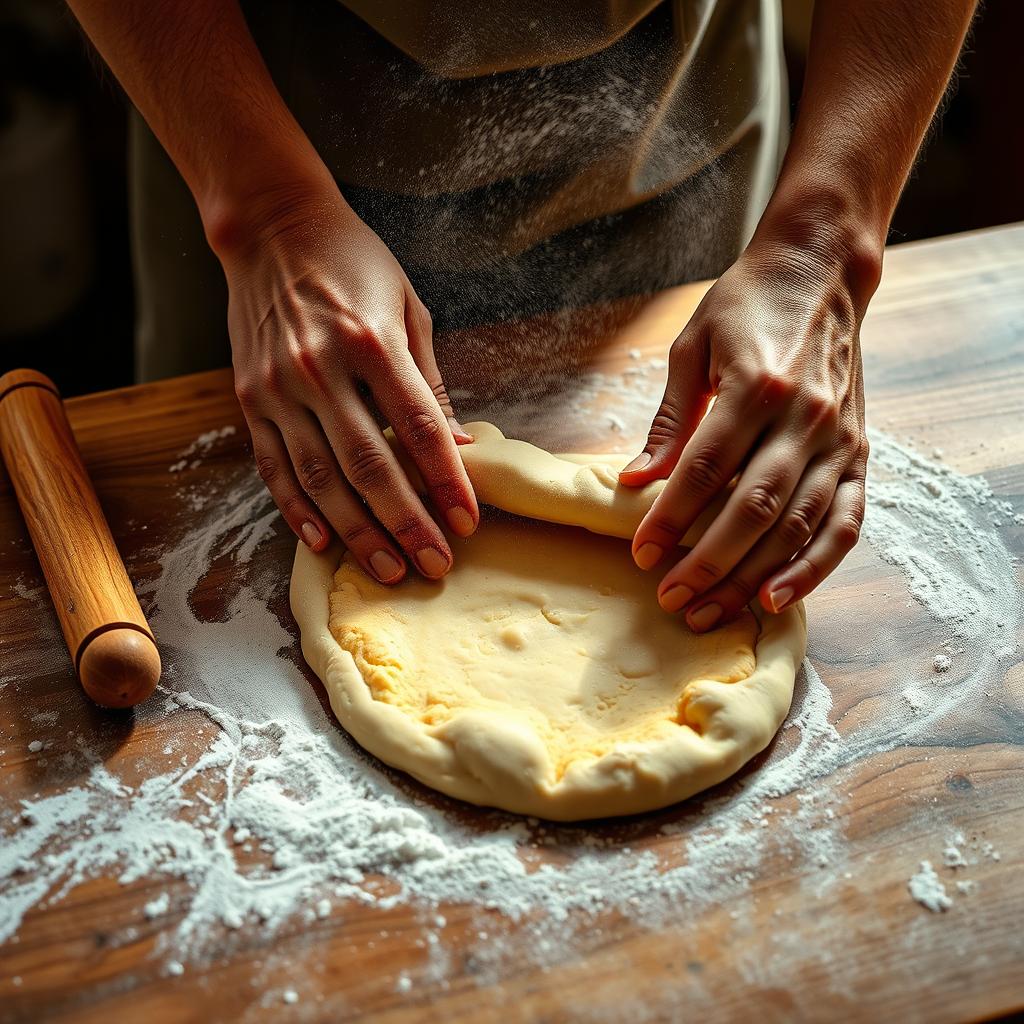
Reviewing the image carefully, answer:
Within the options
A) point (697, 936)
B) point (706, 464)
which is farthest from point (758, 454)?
Result: point (697, 936)

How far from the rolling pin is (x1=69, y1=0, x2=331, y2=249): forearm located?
0.41m

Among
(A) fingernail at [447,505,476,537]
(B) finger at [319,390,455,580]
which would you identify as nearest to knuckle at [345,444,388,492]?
(B) finger at [319,390,455,580]

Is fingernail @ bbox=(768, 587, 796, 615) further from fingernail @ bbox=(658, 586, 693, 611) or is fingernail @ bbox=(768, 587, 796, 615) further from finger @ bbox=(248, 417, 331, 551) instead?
finger @ bbox=(248, 417, 331, 551)

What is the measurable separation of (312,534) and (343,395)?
0.20 metres

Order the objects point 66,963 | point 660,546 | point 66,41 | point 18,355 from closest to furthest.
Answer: point 66,963 → point 660,546 → point 66,41 → point 18,355

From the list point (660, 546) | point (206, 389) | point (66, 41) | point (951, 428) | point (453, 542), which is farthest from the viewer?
point (66, 41)

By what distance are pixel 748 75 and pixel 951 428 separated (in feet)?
2.28

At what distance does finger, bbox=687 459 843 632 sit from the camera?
1.26 meters

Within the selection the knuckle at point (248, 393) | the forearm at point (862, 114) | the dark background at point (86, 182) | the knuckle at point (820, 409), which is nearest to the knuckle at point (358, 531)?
the knuckle at point (248, 393)

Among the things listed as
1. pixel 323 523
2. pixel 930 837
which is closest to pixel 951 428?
pixel 930 837

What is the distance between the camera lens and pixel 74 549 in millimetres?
1390

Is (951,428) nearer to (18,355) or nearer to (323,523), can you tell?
(323,523)

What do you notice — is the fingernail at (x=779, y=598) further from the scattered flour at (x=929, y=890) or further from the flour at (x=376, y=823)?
the scattered flour at (x=929, y=890)

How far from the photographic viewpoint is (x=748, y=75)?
175 cm
